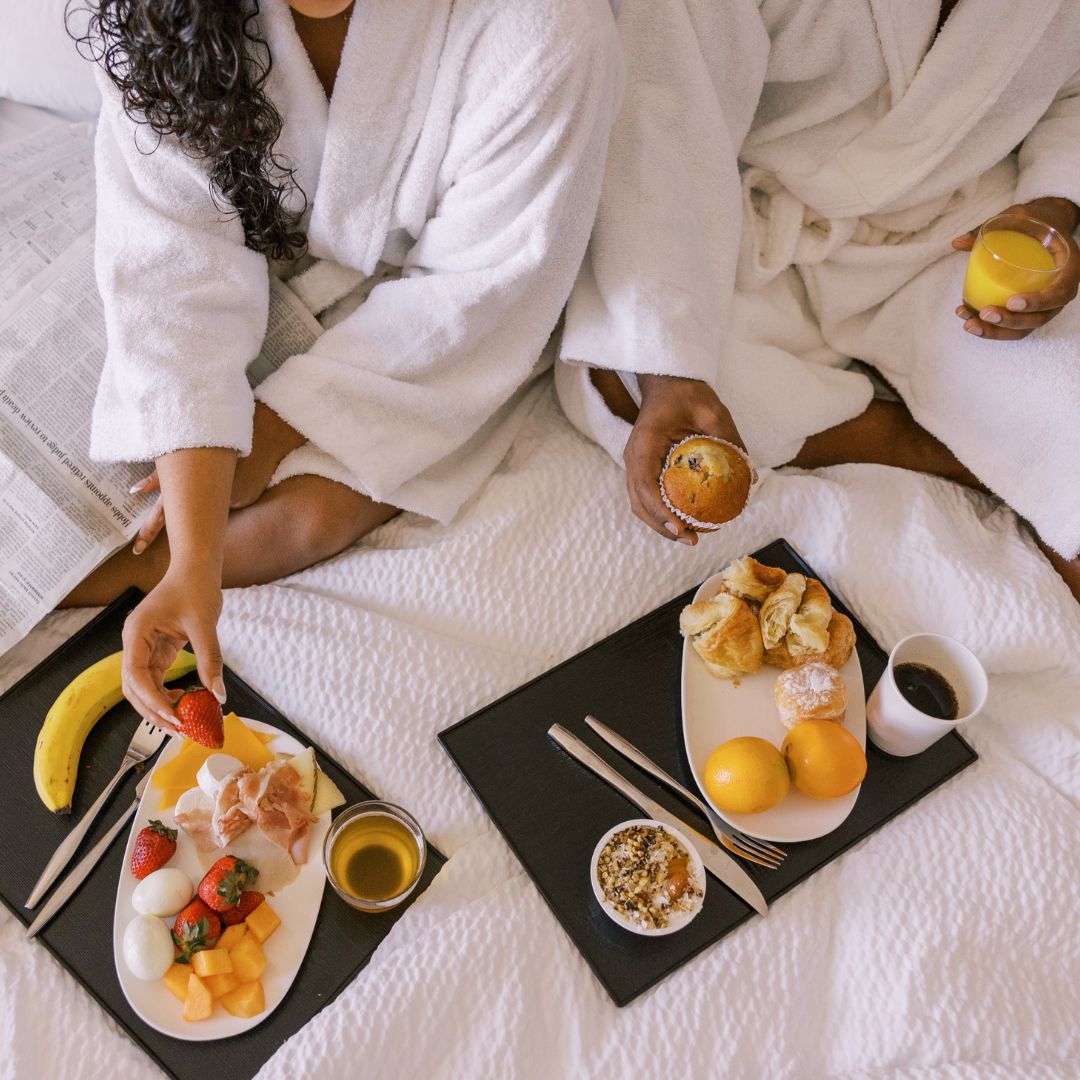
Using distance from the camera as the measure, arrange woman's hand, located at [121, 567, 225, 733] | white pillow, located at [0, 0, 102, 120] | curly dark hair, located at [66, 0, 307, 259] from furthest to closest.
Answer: white pillow, located at [0, 0, 102, 120]
woman's hand, located at [121, 567, 225, 733]
curly dark hair, located at [66, 0, 307, 259]

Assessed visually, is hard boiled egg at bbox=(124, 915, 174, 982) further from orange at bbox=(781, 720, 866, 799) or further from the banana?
orange at bbox=(781, 720, 866, 799)

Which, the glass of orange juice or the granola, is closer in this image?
the granola

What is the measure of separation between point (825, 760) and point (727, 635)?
0.58 ft

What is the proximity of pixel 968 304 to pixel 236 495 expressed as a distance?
3.23ft

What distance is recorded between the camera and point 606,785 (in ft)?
3.58

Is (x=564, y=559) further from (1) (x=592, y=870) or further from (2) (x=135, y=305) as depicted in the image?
(2) (x=135, y=305)

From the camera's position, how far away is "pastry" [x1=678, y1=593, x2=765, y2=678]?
1102 mm

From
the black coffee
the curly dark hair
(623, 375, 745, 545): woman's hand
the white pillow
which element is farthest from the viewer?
the white pillow

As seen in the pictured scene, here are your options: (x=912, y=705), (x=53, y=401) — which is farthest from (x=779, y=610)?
(x=53, y=401)

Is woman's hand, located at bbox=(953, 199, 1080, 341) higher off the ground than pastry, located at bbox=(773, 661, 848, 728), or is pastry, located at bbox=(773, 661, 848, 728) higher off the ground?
woman's hand, located at bbox=(953, 199, 1080, 341)

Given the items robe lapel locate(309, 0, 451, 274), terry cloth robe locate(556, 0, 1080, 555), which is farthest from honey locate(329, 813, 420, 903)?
robe lapel locate(309, 0, 451, 274)

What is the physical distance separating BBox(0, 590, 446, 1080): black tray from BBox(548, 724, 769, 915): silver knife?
196 mm

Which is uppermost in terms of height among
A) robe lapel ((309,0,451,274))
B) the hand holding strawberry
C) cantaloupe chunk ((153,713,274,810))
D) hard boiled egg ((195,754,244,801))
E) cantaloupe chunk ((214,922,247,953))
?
robe lapel ((309,0,451,274))

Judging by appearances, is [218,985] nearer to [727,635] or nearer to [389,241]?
[727,635]
